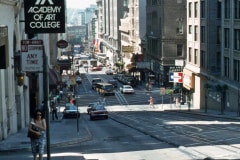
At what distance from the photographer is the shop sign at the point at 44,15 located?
50.9 feet

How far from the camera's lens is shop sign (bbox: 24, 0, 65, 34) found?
15500mm

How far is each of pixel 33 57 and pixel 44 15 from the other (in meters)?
2.17

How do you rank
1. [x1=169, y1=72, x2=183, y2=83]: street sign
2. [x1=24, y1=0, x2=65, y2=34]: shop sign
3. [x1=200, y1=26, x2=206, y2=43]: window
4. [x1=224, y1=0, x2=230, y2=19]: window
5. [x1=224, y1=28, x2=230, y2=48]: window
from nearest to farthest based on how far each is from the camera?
1. [x1=24, y1=0, x2=65, y2=34]: shop sign
2. [x1=224, y1=0, x2=230, y2=19]: window
3. [x1=224, y1=28, x2=230, y2=48]: window
4. [x1=200, y1=26, x2=206, y2=43]: window
5. [x1=169, y1=72, x2=183, y2=83]: street sign

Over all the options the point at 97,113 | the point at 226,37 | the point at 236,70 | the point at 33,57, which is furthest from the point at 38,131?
the point at 226,37

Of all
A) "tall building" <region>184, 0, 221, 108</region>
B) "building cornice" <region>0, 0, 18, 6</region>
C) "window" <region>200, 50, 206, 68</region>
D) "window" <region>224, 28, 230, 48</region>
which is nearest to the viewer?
"building cornice" <region>0, 0, 18, 6</region>

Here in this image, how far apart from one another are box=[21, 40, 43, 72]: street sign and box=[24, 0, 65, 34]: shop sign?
1945mm

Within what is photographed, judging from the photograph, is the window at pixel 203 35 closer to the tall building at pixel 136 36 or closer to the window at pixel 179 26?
the window at pixel 179 26

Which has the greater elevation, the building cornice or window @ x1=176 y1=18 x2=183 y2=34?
window @ x1=176 y1=18 x2=183 y2=34

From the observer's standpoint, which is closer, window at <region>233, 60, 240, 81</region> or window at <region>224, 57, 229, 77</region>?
window at <region>233, 60, 240, 81</region>

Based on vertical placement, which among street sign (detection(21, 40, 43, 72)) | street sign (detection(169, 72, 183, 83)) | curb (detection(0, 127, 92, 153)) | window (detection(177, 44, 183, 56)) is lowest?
curb (detection(0, 127, 92, 153))

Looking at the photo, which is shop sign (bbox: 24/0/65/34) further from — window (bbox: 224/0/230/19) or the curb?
window (bbox: 224/0/230/19)

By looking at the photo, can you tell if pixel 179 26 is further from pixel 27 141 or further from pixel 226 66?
pixel 27 141

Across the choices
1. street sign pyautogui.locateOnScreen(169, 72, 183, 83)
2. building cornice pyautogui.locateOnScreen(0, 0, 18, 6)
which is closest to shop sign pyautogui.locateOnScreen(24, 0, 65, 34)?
building cornice pyautogui.locateOnScreen(0, 0, 18, 6)

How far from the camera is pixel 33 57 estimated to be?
13.7 m
